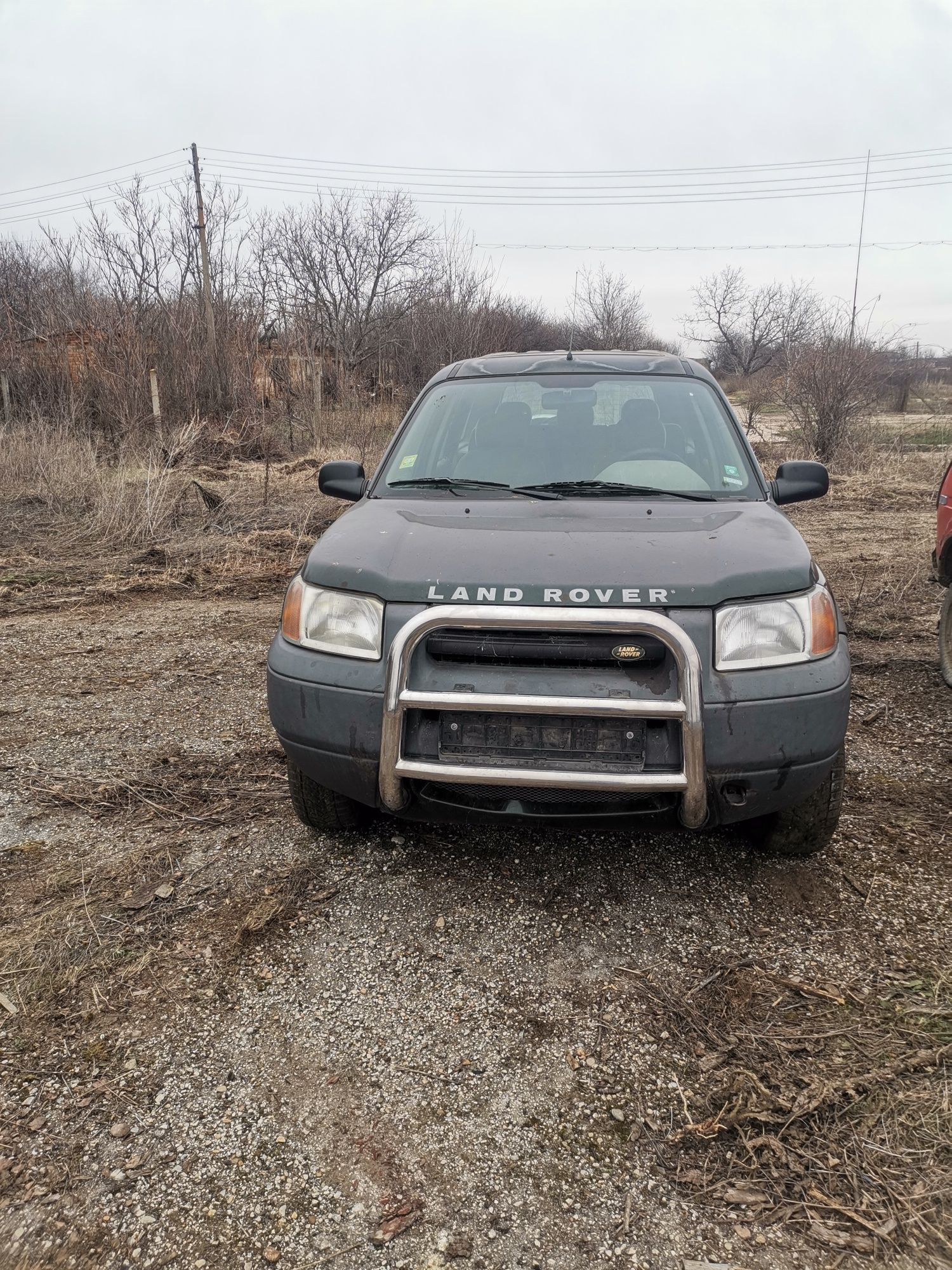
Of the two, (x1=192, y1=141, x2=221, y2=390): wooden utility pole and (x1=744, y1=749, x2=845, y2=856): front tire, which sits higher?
(x1=192, y1=141, x2=221, y2=390): wooden utility pole

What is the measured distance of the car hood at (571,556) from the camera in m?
2.39

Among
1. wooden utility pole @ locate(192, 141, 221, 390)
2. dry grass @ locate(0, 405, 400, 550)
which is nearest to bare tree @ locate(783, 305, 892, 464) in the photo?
dry grass @ locate(0, 405, 400, 550)

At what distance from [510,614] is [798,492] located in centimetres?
174

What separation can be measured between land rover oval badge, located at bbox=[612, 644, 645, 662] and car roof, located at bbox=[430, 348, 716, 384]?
199cm

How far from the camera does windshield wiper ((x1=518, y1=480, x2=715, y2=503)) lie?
3.15m

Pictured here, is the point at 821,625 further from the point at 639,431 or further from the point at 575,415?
the point at 575,415

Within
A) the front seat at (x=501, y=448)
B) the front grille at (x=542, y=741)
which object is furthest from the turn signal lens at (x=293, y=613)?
the front seat at (x=501, y=448)

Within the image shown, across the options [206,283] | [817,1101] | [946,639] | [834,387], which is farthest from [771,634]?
[206,283]

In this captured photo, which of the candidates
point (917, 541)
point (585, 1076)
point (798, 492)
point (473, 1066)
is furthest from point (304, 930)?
point (917, 541)

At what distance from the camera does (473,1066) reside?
209 cm

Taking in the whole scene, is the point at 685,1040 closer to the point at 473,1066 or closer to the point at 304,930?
the point at 473,1066

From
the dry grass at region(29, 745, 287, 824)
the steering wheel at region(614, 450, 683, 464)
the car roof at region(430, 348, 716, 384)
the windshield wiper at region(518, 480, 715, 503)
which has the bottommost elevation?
the dry grass at region(29, 745, 287, 824)

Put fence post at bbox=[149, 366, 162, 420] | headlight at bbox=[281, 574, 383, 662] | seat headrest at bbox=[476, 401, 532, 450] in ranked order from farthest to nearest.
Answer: fence post at bbox=[149, 366, 162, 420]
seat headrest at bbox=[476, 401, 532, 450]
headlight at bbox=[281, 574, 383, 662]

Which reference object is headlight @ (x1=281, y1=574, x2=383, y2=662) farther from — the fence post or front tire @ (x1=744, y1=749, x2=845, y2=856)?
the fence post
